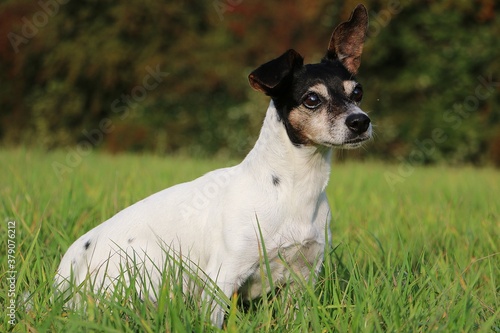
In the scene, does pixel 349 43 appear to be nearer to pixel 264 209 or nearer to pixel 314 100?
pixel 314 100

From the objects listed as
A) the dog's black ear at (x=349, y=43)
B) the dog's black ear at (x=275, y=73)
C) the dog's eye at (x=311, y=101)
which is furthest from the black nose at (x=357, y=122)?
the dog's black ear at (x=349, y=43)

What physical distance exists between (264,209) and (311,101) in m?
0.65

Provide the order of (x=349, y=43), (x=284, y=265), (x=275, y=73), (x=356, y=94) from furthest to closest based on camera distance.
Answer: (x=349, y=43) < (x=356, y=94) < (x=275, y=73) < (x=284, y=265)

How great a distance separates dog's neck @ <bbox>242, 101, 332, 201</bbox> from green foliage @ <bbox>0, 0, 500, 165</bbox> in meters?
10.5

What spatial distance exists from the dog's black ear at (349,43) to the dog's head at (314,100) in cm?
16

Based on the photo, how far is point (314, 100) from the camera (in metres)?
3.41

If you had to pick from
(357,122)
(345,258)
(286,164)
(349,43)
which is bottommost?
(345,258)

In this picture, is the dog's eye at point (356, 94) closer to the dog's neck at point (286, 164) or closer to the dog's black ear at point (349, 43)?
the dog's black ear at point (349, 43)

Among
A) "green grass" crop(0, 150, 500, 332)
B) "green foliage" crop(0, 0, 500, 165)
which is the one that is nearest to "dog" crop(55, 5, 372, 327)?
"green grass" crop(0, 150, 500, 332)

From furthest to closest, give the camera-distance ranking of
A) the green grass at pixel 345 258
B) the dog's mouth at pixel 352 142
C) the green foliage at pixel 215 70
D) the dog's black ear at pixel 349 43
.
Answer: the green foliage at pixel 215 70 < the dog's black ear at pixel 349 43 < the dog's mouth at pixel 352 142 < the green grass at pixel 345 258

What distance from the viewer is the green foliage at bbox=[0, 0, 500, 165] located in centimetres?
1405

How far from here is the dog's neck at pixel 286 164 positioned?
10.9ft

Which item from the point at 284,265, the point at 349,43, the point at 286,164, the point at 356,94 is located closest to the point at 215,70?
the point at 349,43

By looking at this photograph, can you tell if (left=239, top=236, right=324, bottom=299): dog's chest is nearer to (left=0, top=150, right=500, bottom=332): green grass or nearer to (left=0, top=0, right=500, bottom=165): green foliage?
(left=0, top=150, right=500, bottom=332): green grass
